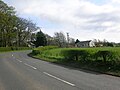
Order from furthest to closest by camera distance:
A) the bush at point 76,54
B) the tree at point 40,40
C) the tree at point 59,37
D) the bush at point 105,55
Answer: the tree at point 59,37
the tree at point 40,40
the bush at point 76,54
the bush at point 105,55

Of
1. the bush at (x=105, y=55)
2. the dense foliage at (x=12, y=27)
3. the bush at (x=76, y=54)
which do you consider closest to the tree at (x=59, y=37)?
the dense foliage at (x=12, y=27)

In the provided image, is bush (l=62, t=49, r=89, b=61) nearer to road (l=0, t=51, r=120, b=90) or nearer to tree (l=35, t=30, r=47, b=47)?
road (l=0, t=51, r=120, b=90)

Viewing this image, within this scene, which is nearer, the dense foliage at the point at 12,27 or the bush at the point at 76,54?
the bush at the point at 76,54

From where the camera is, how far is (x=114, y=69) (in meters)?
17.5

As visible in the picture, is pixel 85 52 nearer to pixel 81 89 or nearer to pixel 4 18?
pixel 81 89

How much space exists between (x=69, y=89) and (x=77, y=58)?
15388mm

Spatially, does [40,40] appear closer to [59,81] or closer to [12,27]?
[12,27]

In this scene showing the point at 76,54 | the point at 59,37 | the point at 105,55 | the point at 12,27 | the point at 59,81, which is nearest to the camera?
the point at 59,81

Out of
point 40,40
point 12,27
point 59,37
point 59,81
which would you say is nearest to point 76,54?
point 59,81

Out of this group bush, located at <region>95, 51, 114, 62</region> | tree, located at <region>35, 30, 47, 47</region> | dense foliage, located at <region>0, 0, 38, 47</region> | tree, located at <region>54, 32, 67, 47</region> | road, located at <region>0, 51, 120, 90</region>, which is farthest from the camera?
tree, located at <region>54, 32, 67, 47</region>

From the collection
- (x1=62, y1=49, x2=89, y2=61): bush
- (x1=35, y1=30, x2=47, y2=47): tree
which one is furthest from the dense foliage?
(x1=62, y1=49, x2=89, y2=61): bush

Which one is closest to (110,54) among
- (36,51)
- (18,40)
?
(36,51)

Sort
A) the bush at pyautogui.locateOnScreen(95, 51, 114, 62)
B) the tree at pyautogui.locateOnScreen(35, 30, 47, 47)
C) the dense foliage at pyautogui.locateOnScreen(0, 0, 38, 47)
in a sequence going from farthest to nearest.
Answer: the tree at pyautogui.locateOnScreen(35, 30, 47, 47) < the dense foliage at pyautogui.locateOnScreen(0, 0, 38, 47) < the bush at pyautogui.locateOnScreen(95, 51, 114, 62)

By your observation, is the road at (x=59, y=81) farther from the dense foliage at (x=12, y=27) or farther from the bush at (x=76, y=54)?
the dense foliage at (x=12, y=27)
